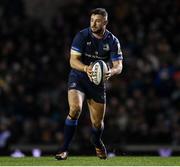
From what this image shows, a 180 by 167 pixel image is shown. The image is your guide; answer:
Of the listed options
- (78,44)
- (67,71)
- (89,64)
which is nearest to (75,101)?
(89,64)

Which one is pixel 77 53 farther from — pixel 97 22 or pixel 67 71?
pixel 67 71

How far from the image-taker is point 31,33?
64.0 ft

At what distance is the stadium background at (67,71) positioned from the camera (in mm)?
16344

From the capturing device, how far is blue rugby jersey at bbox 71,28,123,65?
36.3 feet

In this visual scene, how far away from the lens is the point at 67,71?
18109 millimetres

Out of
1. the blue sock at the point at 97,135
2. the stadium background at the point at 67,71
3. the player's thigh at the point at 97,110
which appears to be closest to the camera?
the player's thigh at the point at 97,110

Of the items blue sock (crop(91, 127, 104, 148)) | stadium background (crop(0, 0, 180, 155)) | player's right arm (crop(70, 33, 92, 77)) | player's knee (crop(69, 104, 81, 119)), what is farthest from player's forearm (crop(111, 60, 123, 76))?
stadium background (crop(0, 0, 180, 155))

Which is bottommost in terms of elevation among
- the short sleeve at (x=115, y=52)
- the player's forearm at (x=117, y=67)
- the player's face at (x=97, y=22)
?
the player's forearm at (x=117, y=67)

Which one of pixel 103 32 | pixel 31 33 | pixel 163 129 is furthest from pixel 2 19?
pixel 103 32

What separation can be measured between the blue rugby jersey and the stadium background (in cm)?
343

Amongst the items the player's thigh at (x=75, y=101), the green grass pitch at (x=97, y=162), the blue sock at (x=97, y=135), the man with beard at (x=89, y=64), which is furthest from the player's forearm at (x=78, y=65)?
the green grass pitch at (x=97, y=162)

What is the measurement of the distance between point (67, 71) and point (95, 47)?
277 inches

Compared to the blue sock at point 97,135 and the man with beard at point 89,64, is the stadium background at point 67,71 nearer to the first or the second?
the blue sock at point 97,135

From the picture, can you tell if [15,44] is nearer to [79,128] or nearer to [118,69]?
[79,128]
